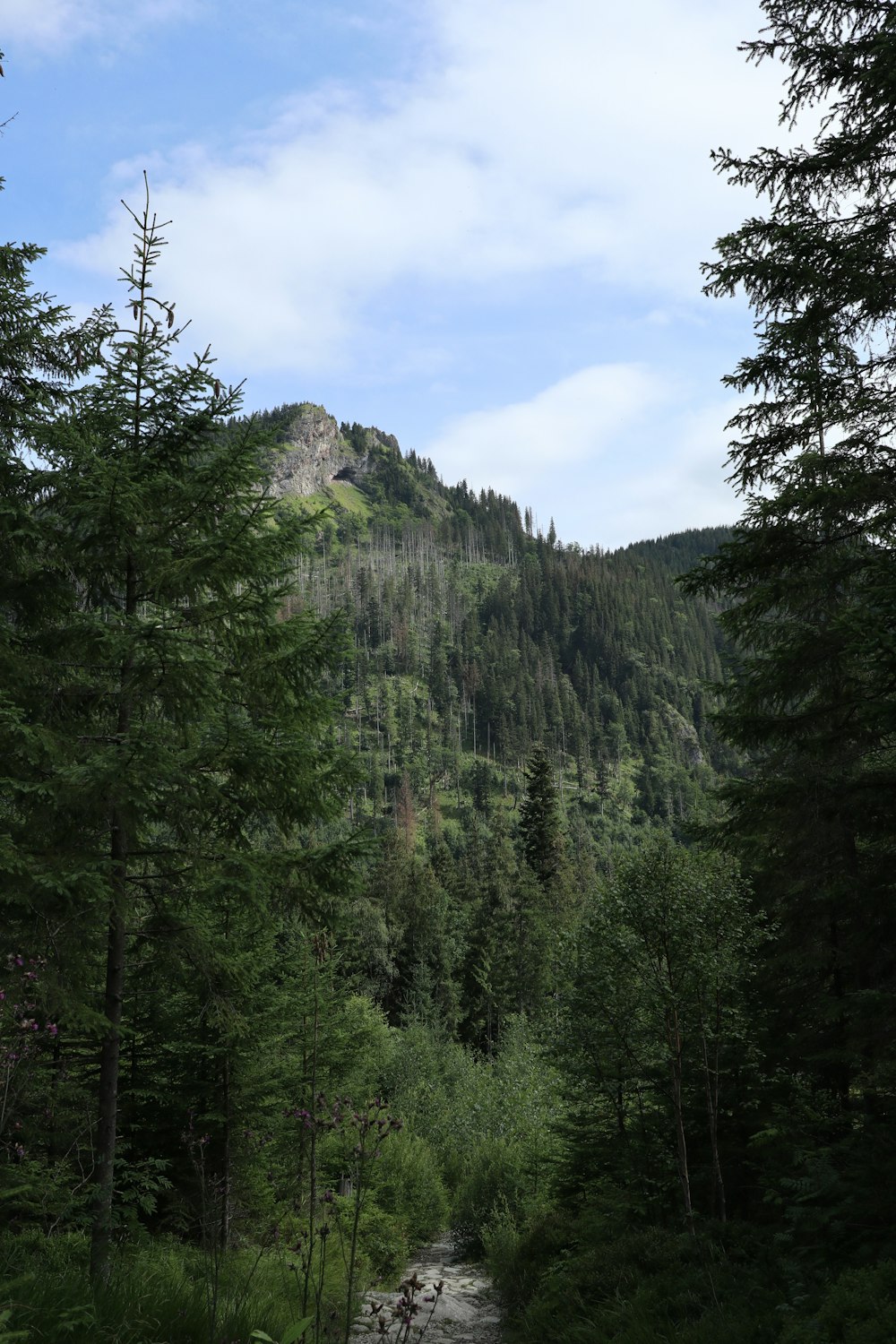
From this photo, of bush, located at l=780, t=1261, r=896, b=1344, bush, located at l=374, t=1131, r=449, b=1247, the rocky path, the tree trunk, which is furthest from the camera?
bush, located at l=374, t=1131, r=449, b=1247

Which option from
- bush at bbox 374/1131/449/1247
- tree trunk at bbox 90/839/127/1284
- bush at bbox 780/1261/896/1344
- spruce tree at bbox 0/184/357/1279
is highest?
spruce tree at bbox 0/184/357/1279

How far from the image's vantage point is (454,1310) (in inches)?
613

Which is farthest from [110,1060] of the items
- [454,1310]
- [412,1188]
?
[412,1188]

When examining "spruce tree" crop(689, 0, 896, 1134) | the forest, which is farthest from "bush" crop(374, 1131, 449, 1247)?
"spruce tree" crop(689, 0, 896, 1134)

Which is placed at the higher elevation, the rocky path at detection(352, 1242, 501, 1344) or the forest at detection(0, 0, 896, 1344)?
the forest at detection(0, 0, 896, 1344)

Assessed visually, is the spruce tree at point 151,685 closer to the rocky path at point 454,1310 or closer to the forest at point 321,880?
the forest at point 321,880

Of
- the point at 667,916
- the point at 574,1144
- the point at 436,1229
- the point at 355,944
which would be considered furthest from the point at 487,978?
the point at 667,916

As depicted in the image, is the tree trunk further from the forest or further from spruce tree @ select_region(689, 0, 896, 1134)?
spruce tree @ select_region(689, 0, 896, 1134)

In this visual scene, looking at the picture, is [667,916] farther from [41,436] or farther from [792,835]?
[41,436]

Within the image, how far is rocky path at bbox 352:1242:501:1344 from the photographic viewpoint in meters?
13.0

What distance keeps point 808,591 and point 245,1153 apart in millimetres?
12749

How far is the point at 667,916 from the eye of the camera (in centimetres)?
1142

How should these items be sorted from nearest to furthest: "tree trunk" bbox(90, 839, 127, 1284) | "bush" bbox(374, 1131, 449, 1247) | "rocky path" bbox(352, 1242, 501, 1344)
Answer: "tree trunk" bbox(90, 839, 127, 1284) → "rocky path" bbox(352, 1242, 501, 1344) → "bush" bbox(374, 1131, 449, 1247)

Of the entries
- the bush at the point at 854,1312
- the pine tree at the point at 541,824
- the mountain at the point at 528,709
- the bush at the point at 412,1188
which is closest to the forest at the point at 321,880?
the bush at the point at 854,1312
